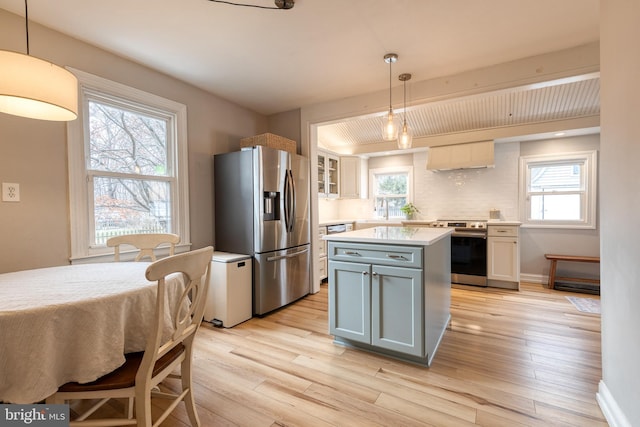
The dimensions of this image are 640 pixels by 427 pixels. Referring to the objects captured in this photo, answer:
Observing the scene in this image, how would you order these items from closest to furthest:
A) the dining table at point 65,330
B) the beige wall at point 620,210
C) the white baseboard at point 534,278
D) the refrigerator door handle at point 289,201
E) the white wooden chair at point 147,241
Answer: the dining table at point 65,330 → the beige wall at point 620,210 → the white wooden chair at point 147,241 → the refrigerator door handle at point 289,201 → the white baseboard at point 534,278

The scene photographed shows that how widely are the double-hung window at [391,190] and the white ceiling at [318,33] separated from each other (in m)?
2.52

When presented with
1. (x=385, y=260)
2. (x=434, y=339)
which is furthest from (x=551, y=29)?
(x=434, y=339)

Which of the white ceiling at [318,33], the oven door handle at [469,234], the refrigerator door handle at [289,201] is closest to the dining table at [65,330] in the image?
the white ceiling at [318,33]

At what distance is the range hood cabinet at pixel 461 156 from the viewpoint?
4312mm

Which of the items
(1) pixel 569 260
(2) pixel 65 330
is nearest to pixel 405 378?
(2) pixel 65 330

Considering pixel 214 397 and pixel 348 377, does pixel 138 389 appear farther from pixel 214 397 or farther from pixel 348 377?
pixel 348 377

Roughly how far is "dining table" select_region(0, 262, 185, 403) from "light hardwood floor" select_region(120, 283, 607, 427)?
27.4 inches

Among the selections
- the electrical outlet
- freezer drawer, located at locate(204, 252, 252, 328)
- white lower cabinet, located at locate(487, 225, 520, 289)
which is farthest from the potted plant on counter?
the electrical outlet

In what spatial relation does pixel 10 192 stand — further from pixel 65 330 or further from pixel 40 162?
pixel 65 330

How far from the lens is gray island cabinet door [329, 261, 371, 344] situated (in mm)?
2191

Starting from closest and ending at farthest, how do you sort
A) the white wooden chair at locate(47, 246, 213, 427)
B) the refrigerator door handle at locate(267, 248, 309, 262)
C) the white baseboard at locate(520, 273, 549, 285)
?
1. the white wooden chair at locate(47, 246, 213, 427)
2. the refrigerator door handle at locate(267, 248, 309, 262)
3. the white baseboard at locate(520, 273, 549, 285)

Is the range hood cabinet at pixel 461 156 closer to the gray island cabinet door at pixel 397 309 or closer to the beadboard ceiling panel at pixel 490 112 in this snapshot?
the beadboard ceiling panel at pixel 490 112

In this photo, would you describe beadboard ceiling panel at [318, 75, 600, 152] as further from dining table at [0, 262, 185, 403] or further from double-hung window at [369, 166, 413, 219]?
dining table at [0, 262, 185, 403]

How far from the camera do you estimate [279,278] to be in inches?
129
